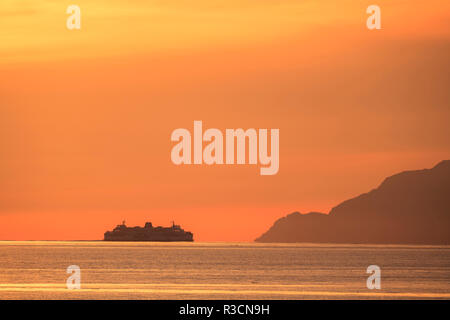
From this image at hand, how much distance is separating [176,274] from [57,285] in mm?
28670

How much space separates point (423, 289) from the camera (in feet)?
300
